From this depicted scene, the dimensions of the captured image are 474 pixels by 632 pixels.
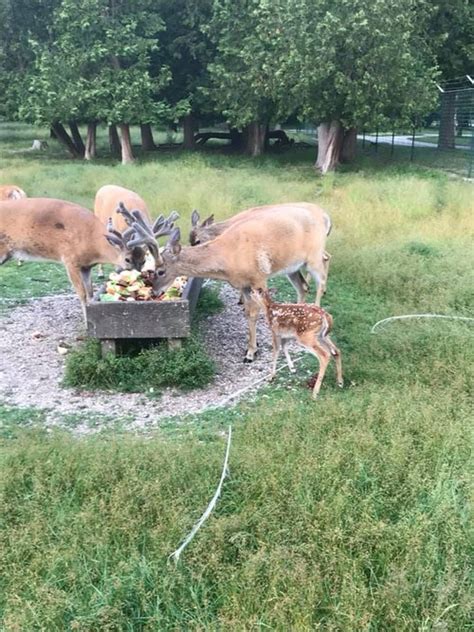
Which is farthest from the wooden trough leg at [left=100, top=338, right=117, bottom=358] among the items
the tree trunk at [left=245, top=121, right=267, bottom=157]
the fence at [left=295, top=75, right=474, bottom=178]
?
the tree trunk at [left=245, top=121, right=267, bottom=157]

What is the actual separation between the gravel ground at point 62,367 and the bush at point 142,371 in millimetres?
103

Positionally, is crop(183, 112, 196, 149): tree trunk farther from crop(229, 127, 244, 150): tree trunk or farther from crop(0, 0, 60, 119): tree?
crop(0, 0, 60, 119): tree

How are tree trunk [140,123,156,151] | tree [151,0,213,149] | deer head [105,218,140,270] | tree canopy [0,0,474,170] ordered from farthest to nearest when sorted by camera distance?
tree trunk [140,123,156,151] < tree [151,0,213,149] < tree canopy [0,0,474,170] < deer head [105,218,140,270]

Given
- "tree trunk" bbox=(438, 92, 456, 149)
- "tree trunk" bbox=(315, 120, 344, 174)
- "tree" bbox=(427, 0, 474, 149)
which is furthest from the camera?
"tree trunk" bbox=(438, 92, 456, 149)

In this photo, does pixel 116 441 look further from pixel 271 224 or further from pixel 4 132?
pixel 4 132

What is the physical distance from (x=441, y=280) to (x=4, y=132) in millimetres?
33301

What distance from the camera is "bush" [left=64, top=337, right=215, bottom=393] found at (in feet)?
19.0

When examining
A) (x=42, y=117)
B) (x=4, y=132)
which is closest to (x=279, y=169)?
A: (x=42, y=117)

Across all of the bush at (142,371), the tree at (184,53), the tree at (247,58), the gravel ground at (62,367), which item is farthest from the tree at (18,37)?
the bush at (142,371)

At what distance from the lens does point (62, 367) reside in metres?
6.28

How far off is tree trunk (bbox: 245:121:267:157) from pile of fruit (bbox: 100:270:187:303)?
1869 cm

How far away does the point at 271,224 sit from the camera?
22.0ft

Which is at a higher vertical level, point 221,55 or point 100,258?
point 221,55

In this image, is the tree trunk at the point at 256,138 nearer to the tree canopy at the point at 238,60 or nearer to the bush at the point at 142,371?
the tree canopy at the point at 238,60
